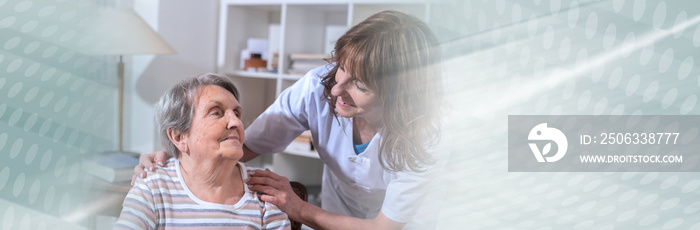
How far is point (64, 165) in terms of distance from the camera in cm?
89

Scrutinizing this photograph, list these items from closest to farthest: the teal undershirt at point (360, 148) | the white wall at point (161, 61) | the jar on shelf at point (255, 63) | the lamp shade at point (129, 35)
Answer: the teal undershirt at point (360, 148), the lamp shade at point (129, 35), the white wall at point (161, 61), the jar on shelf at point (255, 63)

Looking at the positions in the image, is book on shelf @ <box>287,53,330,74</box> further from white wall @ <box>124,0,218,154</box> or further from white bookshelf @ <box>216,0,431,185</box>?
white wall @ <box>124,0,218,154</box>

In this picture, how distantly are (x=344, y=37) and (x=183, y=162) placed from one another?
0.34 meters

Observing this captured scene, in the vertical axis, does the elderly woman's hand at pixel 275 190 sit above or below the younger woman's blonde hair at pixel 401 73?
below

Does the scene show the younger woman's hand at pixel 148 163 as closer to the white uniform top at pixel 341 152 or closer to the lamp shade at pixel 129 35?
the white uniform top at pixel 341 152

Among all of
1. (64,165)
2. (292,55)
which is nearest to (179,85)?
(64,165)

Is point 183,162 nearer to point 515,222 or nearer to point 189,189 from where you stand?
point 189,189

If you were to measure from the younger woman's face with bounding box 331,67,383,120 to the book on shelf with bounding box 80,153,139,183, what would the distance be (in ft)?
1.38

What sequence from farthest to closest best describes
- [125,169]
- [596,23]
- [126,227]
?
1. [125,169]
2. [596,23]
3. [126,227]

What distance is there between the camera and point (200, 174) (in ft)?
2.99

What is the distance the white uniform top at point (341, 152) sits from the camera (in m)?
1.02

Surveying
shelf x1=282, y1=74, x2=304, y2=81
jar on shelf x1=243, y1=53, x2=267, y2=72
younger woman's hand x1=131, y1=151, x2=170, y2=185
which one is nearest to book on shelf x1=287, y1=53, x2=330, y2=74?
shelf x1=282, y1=74, x2=304, y2=81
